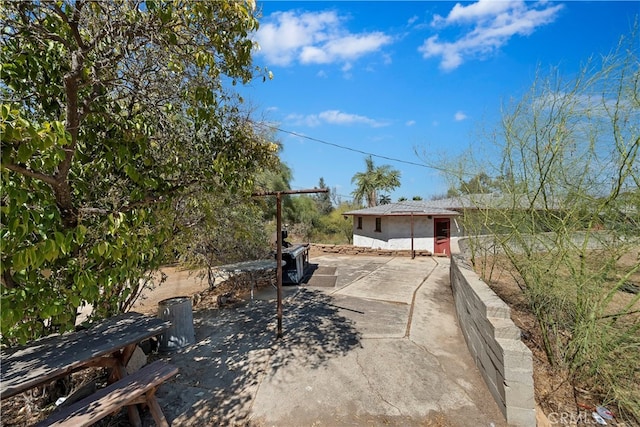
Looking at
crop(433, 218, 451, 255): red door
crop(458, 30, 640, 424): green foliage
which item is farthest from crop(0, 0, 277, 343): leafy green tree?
crop(433, 218, 451, 255): red door

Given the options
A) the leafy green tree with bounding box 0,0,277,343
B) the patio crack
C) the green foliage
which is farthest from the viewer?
the patio crack

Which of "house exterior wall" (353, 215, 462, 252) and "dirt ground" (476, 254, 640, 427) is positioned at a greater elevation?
"house exterior wall" (353, 215, 462, 252)

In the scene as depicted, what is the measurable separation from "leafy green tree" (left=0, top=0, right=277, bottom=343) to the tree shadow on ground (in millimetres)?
1448

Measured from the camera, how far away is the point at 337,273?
35.8 ft

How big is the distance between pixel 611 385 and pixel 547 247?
5.42 feet

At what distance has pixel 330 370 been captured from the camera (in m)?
3.91

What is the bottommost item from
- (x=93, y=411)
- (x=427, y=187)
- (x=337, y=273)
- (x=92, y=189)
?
(x=337, y=273)

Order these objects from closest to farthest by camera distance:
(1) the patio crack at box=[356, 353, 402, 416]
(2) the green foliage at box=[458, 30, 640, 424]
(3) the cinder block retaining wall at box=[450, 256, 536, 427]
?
(3) the cinder block retaining wall at box=[450, 256, 536, 427] → (2) the green foliage at box=[458, 30, 640, 424] → (1) the patio crack at box=[356, 353, 402, 416]

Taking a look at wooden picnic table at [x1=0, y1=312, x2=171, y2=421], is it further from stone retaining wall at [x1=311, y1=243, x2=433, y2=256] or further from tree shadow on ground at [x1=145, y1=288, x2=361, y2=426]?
stone retaining wall at [x1=311, y1=243, x2=433, y2=256]

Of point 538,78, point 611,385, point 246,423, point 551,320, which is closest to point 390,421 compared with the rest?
point 246,423

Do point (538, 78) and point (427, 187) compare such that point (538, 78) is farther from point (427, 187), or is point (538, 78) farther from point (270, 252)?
point (270, 252)

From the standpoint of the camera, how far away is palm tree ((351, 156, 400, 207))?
27.7 meters

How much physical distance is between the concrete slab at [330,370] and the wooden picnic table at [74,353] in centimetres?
81

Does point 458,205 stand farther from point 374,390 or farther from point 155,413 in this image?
point 155,413
